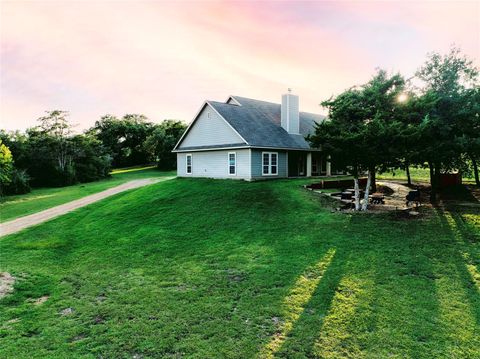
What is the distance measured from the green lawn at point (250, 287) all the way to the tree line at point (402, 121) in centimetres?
278

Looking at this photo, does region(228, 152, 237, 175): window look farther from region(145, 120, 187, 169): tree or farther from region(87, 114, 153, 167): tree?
region(87, 114, 153, 167): tree

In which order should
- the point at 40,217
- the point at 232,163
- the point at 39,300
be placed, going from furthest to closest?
the point at 232,163
the point at 40,217
the point at 39,300

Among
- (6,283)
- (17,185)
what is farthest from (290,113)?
(17,185)

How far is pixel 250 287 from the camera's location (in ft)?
27.7

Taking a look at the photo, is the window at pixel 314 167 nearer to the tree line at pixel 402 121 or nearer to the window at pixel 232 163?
the window at pixel 232 163

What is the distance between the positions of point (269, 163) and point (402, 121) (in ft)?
39.8

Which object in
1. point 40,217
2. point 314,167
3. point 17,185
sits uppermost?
point 314,167

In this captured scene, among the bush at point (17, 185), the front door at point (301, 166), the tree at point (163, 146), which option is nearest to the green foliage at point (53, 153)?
the bush at point (17, 185)

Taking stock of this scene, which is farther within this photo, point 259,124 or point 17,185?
point 17,185

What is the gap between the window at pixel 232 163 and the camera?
2572cm

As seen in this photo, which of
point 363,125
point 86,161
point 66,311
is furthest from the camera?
point 86,161

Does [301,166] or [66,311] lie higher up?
[301,166]

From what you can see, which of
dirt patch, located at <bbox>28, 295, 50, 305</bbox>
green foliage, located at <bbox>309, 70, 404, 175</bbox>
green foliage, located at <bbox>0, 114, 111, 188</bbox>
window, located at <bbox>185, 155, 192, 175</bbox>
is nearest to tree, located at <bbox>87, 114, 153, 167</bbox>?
green foliage, located at <bbox>0, 114, 111, 188</bbox>

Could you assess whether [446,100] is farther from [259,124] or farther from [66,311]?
[66,311]
